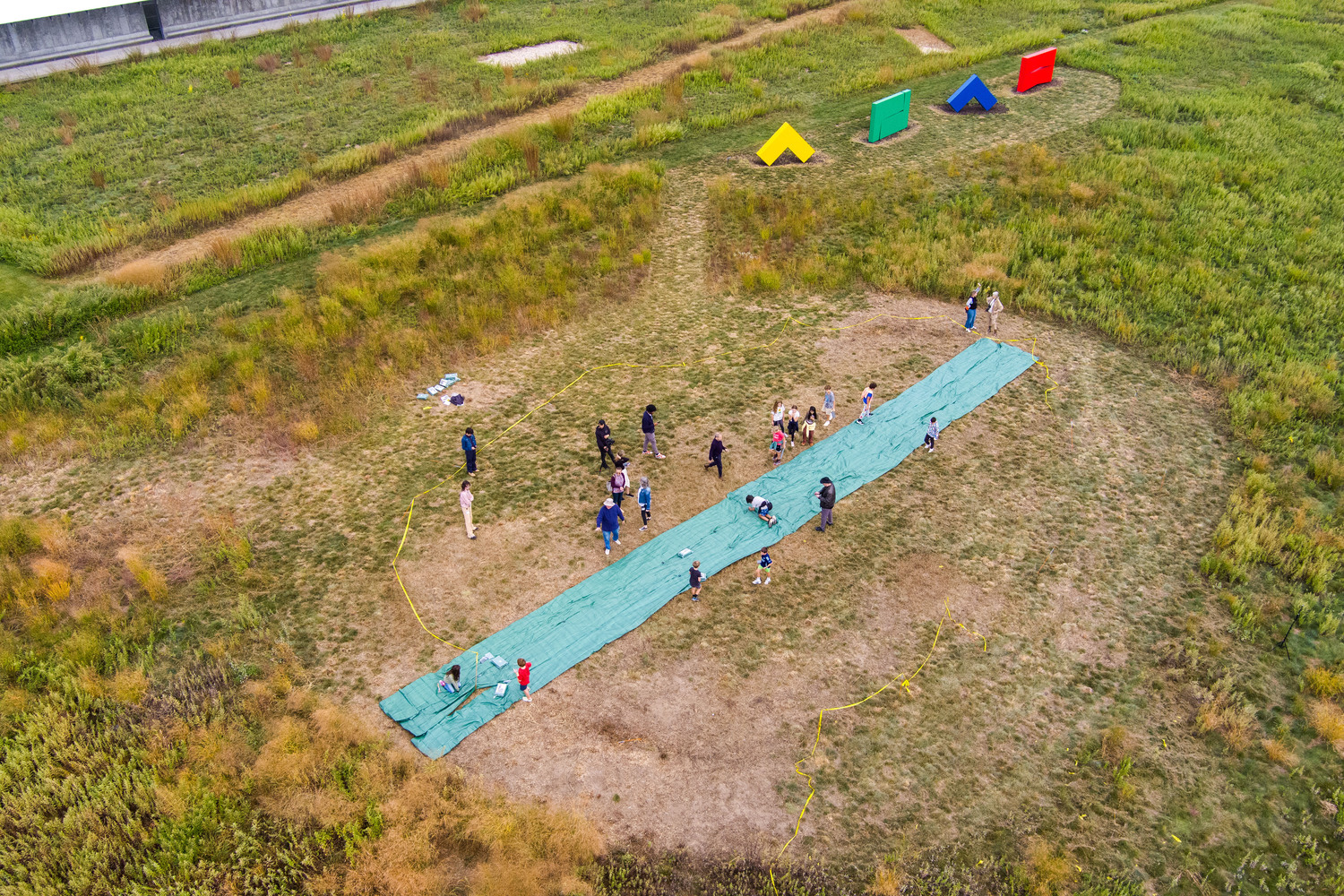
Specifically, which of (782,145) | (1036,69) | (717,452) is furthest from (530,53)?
(717,452)

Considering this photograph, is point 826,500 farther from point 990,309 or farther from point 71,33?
point 71,33

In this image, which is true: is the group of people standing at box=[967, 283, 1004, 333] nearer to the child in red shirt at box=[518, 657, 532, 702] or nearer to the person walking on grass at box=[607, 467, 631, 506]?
the person walking on grass at box=[607, 467, 631, 506]

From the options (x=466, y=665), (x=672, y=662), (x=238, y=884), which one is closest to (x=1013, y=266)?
(x=672, y=662)

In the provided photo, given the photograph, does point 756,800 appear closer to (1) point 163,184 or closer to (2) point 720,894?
(2) point 720,894

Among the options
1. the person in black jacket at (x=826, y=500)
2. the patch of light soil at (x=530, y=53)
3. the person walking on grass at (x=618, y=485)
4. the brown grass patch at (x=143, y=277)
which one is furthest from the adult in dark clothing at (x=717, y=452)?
the patch of light soil at (x=530, y=53)

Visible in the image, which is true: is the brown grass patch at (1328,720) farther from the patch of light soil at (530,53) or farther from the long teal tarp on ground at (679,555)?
the patch of light soil at (530,53)

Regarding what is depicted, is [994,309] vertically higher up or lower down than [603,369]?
higher up

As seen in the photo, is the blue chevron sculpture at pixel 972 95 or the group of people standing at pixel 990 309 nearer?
the group of people standing at pixel 990 309

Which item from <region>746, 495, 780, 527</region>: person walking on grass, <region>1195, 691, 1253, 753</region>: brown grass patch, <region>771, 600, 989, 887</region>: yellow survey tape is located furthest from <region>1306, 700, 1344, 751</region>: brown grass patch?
<region>746, 495, 780, 527</region>: person walking on grass
